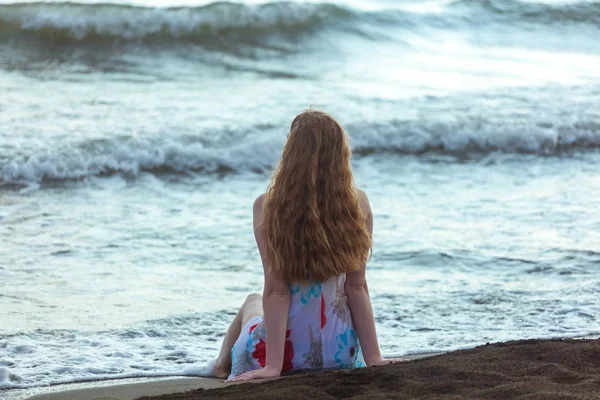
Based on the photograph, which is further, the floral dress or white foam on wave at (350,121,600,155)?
white foam on wave at (350,121,600,155)

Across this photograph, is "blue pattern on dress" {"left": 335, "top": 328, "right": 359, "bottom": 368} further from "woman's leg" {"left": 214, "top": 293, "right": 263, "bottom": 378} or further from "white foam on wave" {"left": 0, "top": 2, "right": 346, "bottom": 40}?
"white foam on wave" {"left": 0, "top": 2, "right": 346, "bottom": 40}

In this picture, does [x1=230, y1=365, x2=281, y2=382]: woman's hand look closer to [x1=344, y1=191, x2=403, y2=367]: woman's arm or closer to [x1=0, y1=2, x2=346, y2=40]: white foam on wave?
[x1=344, y1=191, x2=403, y2=367]: woman's arm

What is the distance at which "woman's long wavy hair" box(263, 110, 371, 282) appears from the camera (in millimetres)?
3318

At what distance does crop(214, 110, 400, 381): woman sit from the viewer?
131 inches

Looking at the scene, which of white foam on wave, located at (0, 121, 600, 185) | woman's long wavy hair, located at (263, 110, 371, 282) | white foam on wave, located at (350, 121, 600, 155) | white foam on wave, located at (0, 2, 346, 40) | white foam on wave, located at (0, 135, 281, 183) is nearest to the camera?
woman's long wavy hair, located at (263, 110, 371, 282)

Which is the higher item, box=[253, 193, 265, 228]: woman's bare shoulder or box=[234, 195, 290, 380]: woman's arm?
box=[253, 193, 265, 228]: woman's bare shoulder

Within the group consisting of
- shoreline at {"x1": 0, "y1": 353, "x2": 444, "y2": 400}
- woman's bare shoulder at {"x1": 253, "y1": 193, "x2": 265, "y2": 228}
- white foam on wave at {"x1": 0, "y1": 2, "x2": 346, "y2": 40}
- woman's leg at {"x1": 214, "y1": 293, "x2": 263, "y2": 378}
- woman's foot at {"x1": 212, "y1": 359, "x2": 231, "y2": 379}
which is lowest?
shoreline at {"x1": 0, "y1": 353, "x2": 444, "y2": 400}

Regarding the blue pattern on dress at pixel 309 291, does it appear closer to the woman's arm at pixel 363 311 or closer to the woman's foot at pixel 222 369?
the woman's arm at pixel 363 311

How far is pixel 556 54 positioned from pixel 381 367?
12947mm

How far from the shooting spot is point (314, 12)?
15.2 meters

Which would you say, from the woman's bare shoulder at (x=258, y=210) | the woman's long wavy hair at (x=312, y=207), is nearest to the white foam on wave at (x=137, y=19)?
the woman's bare shoulder at (x=258, y=210)

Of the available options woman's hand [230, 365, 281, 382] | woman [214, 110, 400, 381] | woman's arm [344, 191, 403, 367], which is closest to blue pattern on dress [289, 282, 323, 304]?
woman [214, 110, 400, 381]

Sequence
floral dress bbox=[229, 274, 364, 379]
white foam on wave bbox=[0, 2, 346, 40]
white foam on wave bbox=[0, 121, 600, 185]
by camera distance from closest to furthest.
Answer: floral dress bbox=[229, 274, 364, 379] → white foam on wave bbox=[0, 121, 600, 185] → white foam on wave bbox=[0, 2, 346, 40]

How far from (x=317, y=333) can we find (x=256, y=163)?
554 cm
